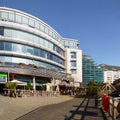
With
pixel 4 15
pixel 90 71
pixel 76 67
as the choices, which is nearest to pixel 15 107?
pixel 4 15

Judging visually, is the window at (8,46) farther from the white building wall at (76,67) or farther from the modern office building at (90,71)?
the modern office building at (90,71)


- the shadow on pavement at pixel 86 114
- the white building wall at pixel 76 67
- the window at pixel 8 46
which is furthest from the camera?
the white building wall at pixel 76 67

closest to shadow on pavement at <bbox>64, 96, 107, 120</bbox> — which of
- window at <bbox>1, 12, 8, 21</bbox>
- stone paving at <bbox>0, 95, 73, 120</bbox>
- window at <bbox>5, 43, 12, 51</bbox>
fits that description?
stone paving at <bbox>0, 95, 73, 120</bbox>

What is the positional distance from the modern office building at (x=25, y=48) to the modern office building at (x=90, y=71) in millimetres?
30054

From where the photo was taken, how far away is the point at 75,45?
95250mm

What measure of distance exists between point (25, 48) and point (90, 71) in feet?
163

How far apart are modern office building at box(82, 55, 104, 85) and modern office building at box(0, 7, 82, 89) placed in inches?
1183

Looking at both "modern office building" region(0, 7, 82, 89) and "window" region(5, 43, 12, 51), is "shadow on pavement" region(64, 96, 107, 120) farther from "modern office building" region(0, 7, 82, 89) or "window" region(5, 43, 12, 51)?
"window" region(5, 43, 12, 51)

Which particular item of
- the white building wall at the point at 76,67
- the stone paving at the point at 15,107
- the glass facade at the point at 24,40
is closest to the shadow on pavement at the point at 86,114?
the stone paving at the point at 15,107

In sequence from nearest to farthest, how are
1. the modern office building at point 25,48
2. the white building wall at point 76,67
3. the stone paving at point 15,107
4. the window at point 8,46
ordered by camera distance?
the stone paving at point 15,107, the modern office building at point 25,48, the window at point 8,46, the white building wall at point 76,67

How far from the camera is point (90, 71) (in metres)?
105

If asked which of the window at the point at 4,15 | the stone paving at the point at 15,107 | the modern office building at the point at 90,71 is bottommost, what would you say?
the stone paving at the point at 15,107

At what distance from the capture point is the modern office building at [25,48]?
5484 centimetres

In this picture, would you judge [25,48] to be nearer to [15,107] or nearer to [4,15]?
[4,15]
